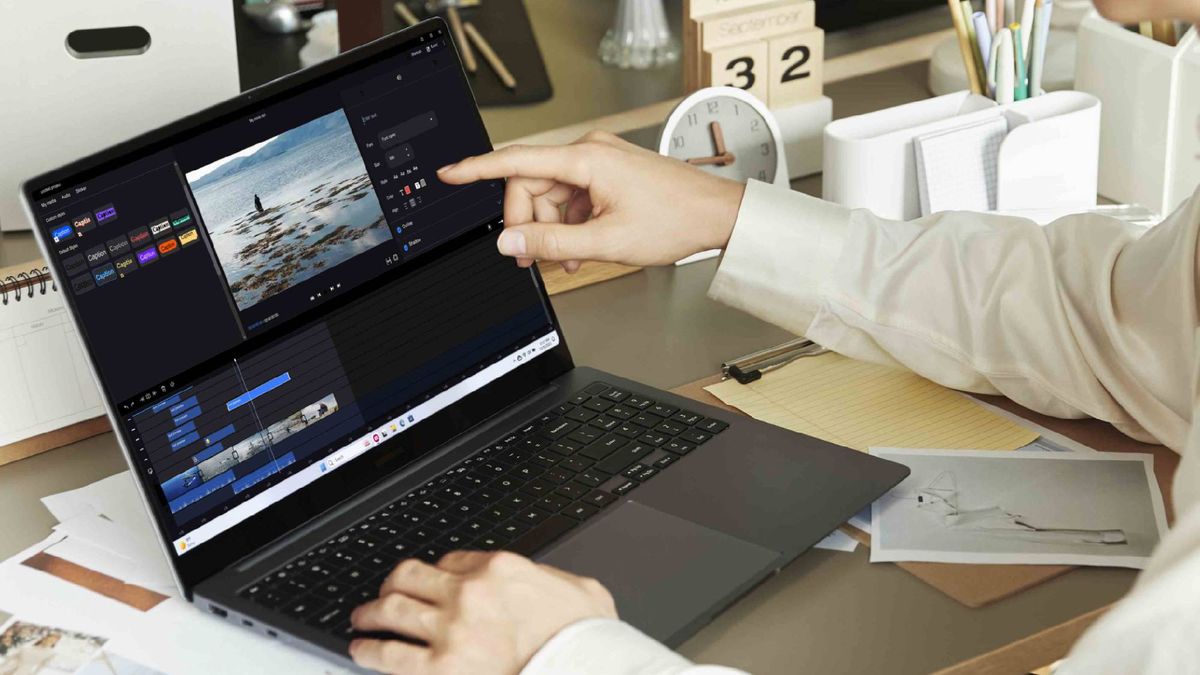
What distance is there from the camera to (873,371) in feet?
4.00

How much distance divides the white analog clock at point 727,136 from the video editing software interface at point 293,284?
344 millimetres

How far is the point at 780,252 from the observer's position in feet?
3.86

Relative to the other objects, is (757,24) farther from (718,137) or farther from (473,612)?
(473,612)

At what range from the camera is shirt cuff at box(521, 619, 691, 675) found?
0.77m

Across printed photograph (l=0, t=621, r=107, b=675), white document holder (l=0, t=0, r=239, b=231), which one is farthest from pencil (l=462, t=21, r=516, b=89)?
printed photograph (l=0, t=621, r=107, b=675)

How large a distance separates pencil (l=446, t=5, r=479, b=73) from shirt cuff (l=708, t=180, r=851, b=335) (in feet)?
2.47

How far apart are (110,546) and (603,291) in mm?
560

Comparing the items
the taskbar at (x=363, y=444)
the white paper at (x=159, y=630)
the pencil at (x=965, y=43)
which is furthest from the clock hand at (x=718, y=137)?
the white paper at (x=159, y=630)

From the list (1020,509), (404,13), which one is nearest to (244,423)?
(1020,509)

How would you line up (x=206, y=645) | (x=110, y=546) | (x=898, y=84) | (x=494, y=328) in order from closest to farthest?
(x=206, y=645), (x=110, y=546), (x=494, y=328), (x=898, y=84)

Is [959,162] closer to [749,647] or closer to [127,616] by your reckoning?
[749,647]

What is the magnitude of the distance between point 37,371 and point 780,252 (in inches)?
24.6

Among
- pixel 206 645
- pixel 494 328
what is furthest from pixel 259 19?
pixel 206 645

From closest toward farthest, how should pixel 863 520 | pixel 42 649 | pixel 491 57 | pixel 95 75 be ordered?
1. pixel 42 649
2. pixel 863 520
3. pixel 95 75
4. pixel 491 57
